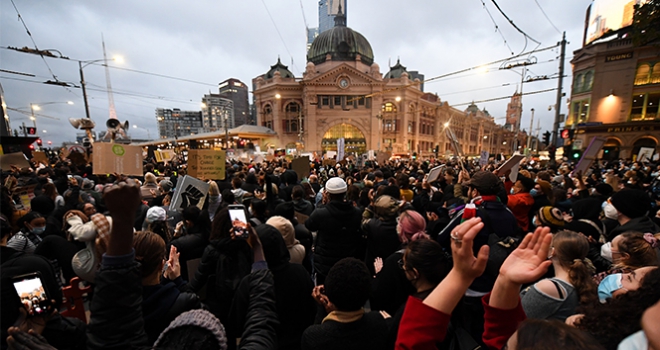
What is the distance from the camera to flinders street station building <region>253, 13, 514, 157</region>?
42.8 m

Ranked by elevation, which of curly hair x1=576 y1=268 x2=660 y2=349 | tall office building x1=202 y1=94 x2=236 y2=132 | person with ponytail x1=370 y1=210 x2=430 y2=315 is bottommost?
person with ponytail x1=370 y1=210 x2=430 y2=315

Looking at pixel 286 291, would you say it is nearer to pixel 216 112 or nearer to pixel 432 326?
pixel 432 326

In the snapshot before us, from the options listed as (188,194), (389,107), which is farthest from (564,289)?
(389,107)

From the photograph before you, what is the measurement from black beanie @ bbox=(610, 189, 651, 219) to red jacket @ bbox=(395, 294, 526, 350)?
3.40 metres

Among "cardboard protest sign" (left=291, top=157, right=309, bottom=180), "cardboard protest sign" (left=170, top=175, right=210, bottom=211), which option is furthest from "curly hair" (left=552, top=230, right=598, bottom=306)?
"cardboard protest sign" (left=291, top=157, right=309, bottom=180)

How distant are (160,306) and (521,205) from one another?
16.0ft

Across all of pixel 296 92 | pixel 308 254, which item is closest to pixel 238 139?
pixel 296 92

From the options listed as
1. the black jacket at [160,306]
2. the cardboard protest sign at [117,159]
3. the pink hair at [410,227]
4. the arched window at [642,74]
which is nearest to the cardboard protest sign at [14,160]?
the cardboard protest sign at [117,159]

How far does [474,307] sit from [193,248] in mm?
3169

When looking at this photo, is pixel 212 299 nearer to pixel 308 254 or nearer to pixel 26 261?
pixel 26 261

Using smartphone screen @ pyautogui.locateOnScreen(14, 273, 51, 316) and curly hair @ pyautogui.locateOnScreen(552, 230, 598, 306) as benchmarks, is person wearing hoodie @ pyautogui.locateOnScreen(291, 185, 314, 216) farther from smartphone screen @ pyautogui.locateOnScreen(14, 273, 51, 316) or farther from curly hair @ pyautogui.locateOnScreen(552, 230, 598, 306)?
curly hair @ pyautogui.locateOnScreen(552, 230, 598, 306)

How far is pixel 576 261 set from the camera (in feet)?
6.35

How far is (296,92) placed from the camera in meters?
45.2

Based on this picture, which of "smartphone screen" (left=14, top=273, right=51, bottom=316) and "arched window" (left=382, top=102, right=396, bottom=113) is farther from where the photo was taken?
"arched window" (left=382, top=102, right=396, bottom=113)
